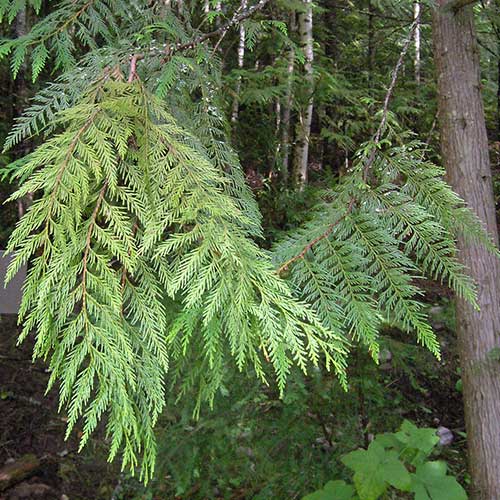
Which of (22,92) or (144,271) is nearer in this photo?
(144,271)

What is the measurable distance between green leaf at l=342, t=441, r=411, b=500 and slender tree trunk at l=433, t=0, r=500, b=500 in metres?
0.50

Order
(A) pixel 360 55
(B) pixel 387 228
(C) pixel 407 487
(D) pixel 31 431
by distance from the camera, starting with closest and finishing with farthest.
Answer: (B) pixel 387 228, (C) pixel 407 487, (D) pixel 31 431, (A) pixel 360 55

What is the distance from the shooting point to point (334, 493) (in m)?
2.31

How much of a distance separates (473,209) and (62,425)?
398cm

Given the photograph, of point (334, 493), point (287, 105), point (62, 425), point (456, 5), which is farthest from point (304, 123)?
point (334, 493)

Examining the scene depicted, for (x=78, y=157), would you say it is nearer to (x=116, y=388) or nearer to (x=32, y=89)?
(x=116, y=388)

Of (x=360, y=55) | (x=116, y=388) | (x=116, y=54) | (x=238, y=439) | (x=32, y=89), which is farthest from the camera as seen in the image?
(x=360, y=55)

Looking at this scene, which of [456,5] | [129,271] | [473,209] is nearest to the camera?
[129,271]

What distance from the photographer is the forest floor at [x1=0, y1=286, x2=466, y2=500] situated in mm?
3686

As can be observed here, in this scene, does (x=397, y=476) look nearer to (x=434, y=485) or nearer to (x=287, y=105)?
(x=434, y=485)

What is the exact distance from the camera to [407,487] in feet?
6.98

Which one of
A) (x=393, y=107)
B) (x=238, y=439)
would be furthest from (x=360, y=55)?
(x=238, y=439)

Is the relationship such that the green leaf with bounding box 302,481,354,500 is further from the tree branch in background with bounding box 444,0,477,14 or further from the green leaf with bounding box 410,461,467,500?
the tree branch in background with bounding box 444,0,477,14

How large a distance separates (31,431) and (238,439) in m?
2.35
